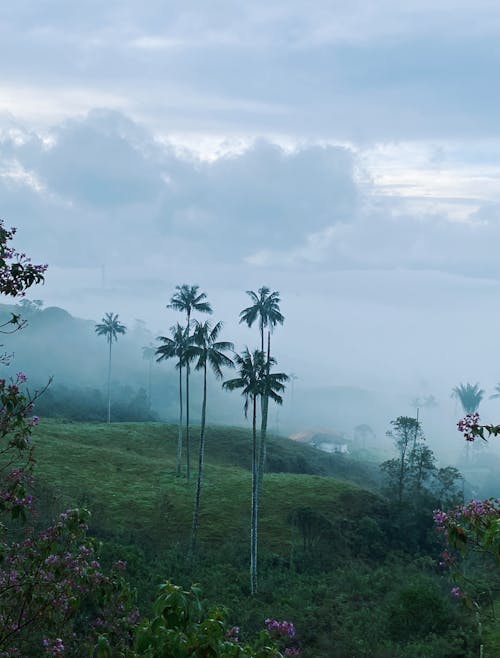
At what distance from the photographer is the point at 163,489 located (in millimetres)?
58531

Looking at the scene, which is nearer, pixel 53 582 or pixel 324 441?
pixel 53 582

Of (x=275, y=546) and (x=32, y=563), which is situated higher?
(x=32, y=563)

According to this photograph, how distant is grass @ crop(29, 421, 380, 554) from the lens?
5016cm

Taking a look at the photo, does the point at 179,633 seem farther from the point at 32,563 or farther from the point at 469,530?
the point at 469,530

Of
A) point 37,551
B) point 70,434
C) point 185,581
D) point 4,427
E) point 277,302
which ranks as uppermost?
point 277,302

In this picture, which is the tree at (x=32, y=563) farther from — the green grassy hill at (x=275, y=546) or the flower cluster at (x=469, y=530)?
the green grassy hill at (x=275, y=546)

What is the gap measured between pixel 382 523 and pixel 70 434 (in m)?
39.2

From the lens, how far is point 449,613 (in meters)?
30.3

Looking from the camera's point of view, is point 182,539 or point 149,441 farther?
point 149,441

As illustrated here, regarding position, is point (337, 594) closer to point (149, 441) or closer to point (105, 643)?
point (105, 643)

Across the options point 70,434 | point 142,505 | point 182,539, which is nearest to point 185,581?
point 182,539

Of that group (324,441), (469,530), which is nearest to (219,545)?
(469,530)

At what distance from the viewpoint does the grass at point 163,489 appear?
50.2m

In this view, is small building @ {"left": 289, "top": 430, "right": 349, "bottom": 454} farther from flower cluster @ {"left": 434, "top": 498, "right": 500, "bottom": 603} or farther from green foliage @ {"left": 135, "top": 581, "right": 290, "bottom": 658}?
green foliage @ {"left": 135, "top": 581, "right": 290, "bottom": 658}
